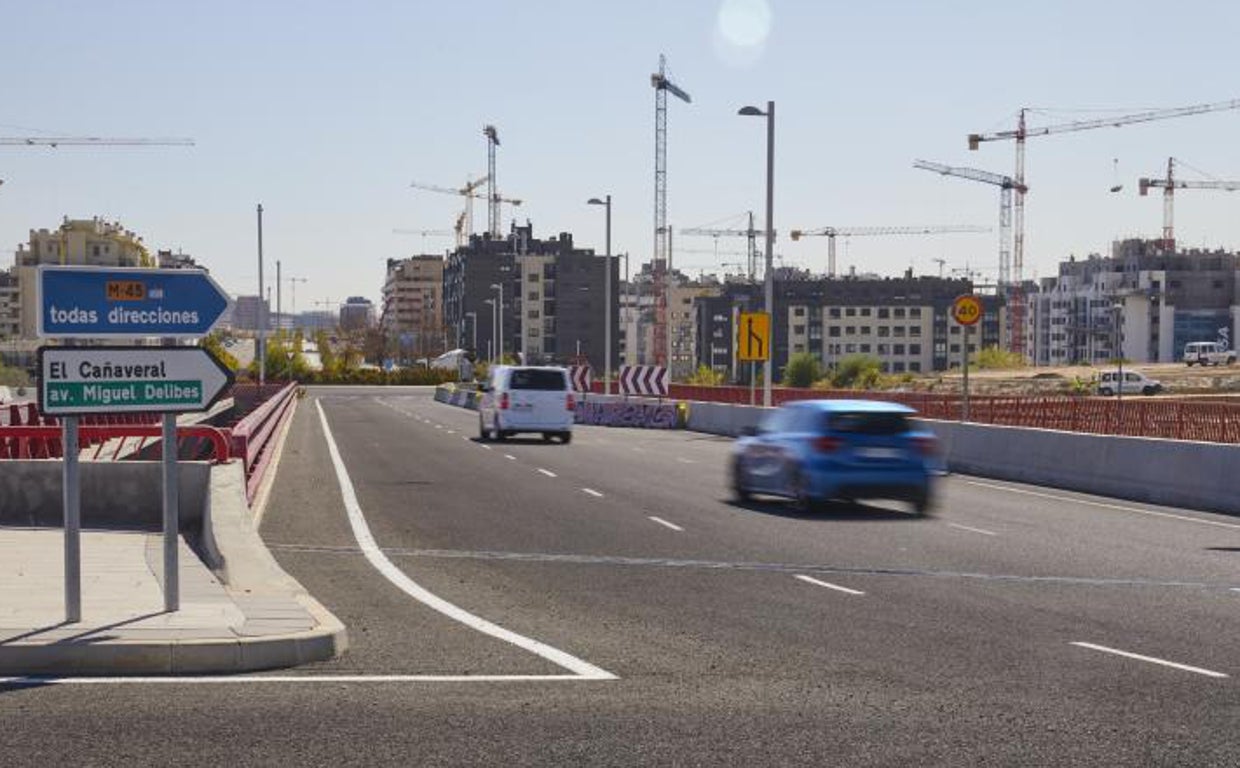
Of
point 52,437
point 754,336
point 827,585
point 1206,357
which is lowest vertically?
point 827,585

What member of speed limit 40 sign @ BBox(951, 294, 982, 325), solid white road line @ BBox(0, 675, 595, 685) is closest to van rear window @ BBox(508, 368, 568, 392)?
speed limit 40 sign @ BBox(951, 294, 982, 325)

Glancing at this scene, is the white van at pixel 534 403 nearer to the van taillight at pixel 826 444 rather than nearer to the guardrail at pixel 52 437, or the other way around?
the guardrail at pixel 52 437

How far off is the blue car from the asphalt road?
0.43 meters

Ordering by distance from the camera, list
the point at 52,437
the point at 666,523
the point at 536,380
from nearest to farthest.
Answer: the point at 666,523, the point at 52,437, the point at 536,380

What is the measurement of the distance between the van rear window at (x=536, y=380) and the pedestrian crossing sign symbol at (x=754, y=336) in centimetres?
874

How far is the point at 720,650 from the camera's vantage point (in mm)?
10648

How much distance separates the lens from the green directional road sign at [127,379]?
422 inches

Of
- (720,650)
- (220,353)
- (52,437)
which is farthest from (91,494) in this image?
(220,353)

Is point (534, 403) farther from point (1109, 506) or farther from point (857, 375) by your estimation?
point (857, 375)

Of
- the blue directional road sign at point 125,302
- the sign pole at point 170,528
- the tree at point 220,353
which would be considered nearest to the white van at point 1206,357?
the tree at point 220,353

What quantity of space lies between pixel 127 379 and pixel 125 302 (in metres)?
0.51

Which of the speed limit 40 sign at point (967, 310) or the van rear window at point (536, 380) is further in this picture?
the van rear window at point (536, 380)

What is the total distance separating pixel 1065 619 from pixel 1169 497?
1351cm

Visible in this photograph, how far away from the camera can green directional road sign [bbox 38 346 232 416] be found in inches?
422
